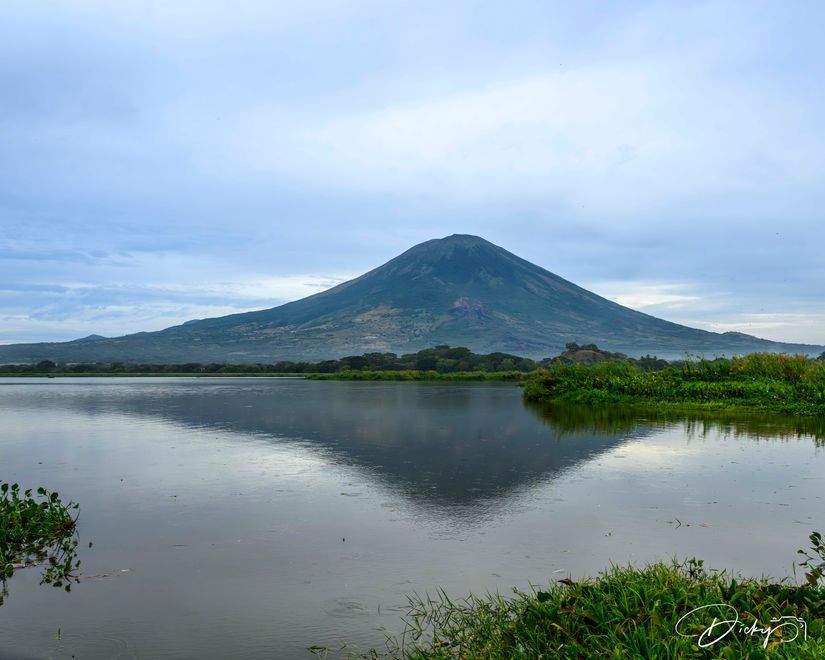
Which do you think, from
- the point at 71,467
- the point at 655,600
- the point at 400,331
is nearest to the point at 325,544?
the point at 655,600

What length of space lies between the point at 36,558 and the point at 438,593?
13.5 feet

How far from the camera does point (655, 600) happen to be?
4.39 metres

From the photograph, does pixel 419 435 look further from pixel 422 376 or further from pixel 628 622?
pixel 422 376

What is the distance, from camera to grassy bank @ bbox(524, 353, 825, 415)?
2064cm

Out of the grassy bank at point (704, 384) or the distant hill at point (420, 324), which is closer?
the grassy bank at point (704, 384)

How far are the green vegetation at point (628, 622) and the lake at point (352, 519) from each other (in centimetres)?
42

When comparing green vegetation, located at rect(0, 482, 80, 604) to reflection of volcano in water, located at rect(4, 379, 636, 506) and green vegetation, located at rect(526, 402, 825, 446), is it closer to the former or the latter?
reflection of volcano in water, located at rect(4, 379, 636, 506)

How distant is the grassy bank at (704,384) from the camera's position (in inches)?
813

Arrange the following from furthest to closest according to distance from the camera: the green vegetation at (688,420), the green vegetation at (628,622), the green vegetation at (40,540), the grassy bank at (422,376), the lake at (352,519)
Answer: the grassy bank at (422,376)
the green vegetation at (688,420)
the green vegetation at (40,540)
the lake at (352,519)
the green vegetation at (628,622)

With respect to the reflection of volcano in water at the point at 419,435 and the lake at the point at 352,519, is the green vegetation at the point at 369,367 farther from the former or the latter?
the lake at the point at 352,519

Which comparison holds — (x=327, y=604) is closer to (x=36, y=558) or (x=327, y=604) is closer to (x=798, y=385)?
(x=36, y=558)

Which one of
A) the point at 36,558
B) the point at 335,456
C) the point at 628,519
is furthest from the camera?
the point at 335,456

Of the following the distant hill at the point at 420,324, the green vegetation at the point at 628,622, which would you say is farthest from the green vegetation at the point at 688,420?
the distant hill at the point at 420,324

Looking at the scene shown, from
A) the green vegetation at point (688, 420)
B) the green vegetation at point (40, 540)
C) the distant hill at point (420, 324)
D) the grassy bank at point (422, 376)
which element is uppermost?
the distant hill at point (420, 324)
